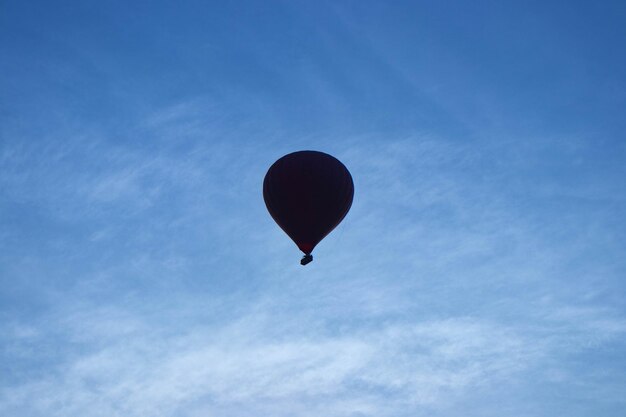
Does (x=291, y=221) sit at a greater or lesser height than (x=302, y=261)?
greater

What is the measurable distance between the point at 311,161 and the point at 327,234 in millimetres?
3716

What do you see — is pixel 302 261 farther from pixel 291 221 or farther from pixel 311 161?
pixel 311 161

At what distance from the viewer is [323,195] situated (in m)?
27.3

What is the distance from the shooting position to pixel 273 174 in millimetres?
28047

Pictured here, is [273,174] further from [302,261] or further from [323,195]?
[302,261]

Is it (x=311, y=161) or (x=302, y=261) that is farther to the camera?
(x=311, y=161)

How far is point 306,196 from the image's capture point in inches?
1070

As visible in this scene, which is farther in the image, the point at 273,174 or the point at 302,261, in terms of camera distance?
the point at 273,174

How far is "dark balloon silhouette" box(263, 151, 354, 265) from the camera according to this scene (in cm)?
2727

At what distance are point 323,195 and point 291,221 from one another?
194cm

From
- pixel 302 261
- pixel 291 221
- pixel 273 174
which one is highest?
pixel 273 174

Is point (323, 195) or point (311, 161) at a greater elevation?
point (311, 161)

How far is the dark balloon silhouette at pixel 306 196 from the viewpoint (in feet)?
89.5

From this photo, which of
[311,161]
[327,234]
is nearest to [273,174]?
[311,161]
